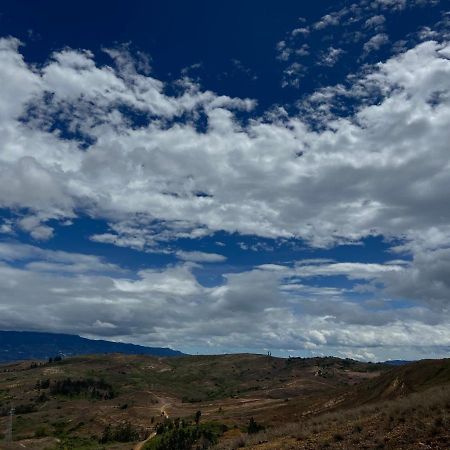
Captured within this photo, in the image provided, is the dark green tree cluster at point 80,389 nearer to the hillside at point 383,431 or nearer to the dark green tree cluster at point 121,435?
the dark green tree cluster at point 121,435

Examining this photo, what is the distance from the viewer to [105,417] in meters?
118

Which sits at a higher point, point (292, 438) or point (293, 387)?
point (293, 387)

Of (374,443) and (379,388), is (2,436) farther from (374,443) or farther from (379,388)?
(374,443)

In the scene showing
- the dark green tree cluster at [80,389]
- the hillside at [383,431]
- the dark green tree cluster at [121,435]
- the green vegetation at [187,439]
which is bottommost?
the dark green tree cluster at [121,435]

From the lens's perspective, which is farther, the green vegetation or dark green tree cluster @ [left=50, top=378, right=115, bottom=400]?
dark green tree cluster @ [left=50, top=378, right=115, bottom=400]

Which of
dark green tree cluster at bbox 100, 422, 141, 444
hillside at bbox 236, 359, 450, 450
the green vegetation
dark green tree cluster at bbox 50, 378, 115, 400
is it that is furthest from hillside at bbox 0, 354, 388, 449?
hillside at bbox 236, 359, 450, 450

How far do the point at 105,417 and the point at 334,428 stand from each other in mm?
103656

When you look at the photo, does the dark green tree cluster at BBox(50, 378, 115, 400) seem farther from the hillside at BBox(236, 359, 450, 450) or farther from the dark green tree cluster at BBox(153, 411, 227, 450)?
the hillside at BBox(236, 359, 450, 450)

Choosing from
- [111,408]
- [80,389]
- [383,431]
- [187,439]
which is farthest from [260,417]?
[80,389]

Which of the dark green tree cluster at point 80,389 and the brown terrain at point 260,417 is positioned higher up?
the dark green tree cluster at point 80,389

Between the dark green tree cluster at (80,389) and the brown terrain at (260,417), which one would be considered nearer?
the brown terrain at (260,417)

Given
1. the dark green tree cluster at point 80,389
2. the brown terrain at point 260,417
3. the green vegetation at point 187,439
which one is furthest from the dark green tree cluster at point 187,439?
the dark green tree cluster at point 80,389

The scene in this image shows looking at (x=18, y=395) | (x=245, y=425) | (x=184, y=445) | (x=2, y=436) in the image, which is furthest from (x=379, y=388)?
(x=18, y=395)

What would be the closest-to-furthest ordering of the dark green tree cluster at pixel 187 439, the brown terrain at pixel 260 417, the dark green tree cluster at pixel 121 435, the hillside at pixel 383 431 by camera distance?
the hillside at pixel 383 431, the brown terrain at pixel 260 417, the dark green tree cluster at pixel 187 439, the dark green tree cluster at pixel 121 435
